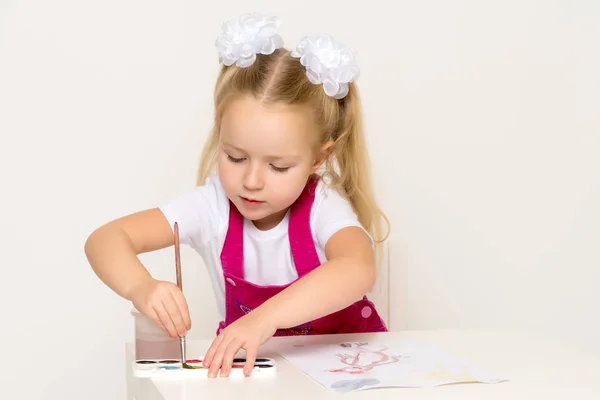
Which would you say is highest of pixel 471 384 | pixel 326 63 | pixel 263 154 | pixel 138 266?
pixel 326 63

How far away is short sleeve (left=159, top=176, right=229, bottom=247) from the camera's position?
1564 millimetres

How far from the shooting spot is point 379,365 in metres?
1.16

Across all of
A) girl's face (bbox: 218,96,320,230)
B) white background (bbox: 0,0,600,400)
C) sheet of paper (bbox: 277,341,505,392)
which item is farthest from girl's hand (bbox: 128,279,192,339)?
white background (bbox: 0,0,600,400)

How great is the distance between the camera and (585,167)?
7.98 feet

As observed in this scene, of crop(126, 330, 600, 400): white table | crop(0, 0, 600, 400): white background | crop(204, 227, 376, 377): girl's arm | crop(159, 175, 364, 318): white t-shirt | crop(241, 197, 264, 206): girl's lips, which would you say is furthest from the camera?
crop(0, 0, 600, 400): white background

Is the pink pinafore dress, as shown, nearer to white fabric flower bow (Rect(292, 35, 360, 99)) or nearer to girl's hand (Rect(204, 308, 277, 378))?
white fabric flower bow (Rect(292, 35, 360, 99))

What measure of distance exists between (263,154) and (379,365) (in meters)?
0.39

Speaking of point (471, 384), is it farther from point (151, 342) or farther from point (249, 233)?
point (249, 233)

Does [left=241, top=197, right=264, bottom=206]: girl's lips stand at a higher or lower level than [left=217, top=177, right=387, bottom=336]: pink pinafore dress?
higher

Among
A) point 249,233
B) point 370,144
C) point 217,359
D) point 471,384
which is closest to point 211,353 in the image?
point 217,359

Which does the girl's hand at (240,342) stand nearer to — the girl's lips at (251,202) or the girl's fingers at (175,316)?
the girl's fingers at (175,316)

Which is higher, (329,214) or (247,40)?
(247,40)

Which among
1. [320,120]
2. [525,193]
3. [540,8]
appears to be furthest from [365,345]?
[540,8]

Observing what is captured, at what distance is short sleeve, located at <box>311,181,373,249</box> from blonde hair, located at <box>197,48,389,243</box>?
0.03 meters
